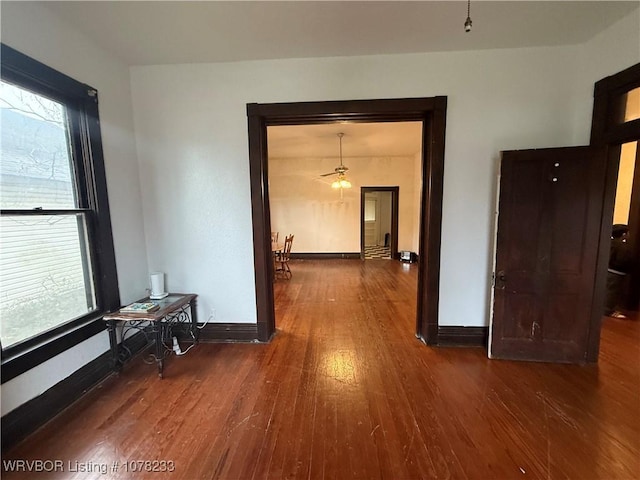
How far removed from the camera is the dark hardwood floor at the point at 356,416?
148 cm

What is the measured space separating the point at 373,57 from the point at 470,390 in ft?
9.85

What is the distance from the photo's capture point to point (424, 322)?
2.79 metres

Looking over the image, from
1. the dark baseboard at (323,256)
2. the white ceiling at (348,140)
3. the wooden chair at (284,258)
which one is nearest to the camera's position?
Answer: the white ceiling at (348,140)

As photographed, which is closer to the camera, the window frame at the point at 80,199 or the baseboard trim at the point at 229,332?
the window frame at the point at 80,199

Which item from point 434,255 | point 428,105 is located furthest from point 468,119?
point 434,255

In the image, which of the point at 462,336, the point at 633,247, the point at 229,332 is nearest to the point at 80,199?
the point at 229,332

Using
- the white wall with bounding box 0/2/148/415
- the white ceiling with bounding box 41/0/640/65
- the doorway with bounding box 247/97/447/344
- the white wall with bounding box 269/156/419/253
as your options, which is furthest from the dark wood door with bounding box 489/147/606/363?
the white wall with bounding box 269/156/419/253

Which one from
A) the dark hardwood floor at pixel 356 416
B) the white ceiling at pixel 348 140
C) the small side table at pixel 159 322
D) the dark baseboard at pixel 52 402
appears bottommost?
the dark hardwood floor at pixel 356 416

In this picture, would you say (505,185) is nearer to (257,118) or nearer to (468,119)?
(468,119)

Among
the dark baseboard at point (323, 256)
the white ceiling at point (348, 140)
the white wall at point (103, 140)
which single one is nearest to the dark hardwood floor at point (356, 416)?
the white wall at point (103, 140)

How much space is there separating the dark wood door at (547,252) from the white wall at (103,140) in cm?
348

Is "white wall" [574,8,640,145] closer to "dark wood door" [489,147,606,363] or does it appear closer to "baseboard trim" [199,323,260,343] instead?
"dark wood door" [489,147,606,363]

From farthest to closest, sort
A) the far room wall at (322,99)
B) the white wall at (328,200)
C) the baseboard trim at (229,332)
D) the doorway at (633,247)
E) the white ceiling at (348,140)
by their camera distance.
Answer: the white wall at (328,200)
the white ceiling at (348,140)
the doorway at (633,247)
the baseboard trim at (229,332)
the far room wall at (322,99)

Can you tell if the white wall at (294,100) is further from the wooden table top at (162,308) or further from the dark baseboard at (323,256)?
the dark baseboard at (323,256)
